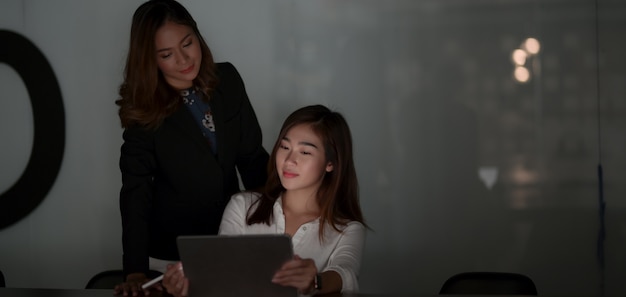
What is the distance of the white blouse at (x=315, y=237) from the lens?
7.90ft

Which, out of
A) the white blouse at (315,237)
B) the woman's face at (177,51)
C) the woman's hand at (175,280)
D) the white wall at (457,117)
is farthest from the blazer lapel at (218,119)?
the white wall at (457,117)

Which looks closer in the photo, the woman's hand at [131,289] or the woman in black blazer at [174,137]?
the woman's hand at [131,289]

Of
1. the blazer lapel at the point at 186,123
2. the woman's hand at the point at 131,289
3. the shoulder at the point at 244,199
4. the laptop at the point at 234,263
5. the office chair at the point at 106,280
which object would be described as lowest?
the office chair at the point at 106,280

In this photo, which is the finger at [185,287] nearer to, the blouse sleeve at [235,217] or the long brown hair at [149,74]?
the blouse sleeve at [235,217]

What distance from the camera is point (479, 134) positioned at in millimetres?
3787

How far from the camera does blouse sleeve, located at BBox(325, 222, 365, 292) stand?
2272mm

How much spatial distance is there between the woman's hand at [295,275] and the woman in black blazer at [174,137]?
73cm

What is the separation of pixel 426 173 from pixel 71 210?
179cm

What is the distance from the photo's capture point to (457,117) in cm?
378

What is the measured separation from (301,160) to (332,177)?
0.39 feet

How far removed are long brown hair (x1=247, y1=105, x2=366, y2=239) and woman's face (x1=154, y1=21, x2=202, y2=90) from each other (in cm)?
38

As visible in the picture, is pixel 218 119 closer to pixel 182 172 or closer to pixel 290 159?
pixel 182 172

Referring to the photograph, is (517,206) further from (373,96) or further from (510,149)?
(373,96)

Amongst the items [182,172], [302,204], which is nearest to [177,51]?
[182,172]
